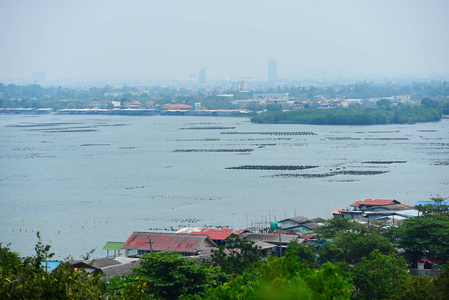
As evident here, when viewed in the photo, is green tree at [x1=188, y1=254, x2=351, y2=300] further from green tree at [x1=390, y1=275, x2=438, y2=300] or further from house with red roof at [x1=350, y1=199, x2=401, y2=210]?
house with red roof at [x1=350, y1=199, x2=401, y2=210]

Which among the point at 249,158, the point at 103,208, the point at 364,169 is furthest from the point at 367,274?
the point at 249,158

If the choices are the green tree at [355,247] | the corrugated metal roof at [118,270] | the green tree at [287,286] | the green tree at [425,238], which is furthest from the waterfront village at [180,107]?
the green tree at [287,286]

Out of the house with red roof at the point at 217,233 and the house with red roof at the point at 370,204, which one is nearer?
the house with red roof at the point at 217,233

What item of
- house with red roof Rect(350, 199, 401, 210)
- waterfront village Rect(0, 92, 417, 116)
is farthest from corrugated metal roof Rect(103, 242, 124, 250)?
waterfront village Rect(0, 92, 417, 116)

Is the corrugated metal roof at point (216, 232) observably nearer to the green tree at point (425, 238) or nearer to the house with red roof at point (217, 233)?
the house with red roof at point (217, 233)

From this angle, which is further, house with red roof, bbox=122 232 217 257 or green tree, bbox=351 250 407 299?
house with red roof, bbox=122 232 217 257

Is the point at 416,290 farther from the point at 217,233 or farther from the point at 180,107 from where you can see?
the point at 180,107
